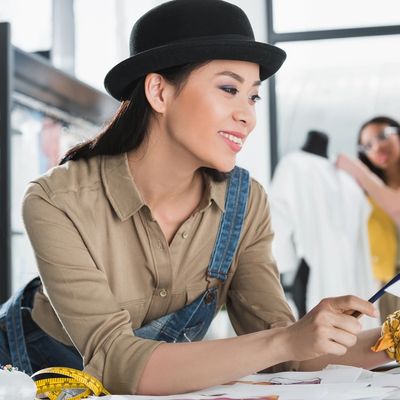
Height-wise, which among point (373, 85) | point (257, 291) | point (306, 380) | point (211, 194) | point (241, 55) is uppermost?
point (373, 85)

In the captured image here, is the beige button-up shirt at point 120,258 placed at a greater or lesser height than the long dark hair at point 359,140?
lesser

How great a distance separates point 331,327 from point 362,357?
248mm

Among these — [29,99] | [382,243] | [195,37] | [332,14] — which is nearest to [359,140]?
[382,243]

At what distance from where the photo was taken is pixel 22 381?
1.12 m

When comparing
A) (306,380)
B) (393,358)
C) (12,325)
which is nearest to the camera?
(306,380)

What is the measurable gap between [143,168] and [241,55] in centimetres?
34

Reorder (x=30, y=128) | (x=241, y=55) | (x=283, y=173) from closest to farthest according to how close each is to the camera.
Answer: (x=241, y=55) → (x=30, y=128) → (x=283, y=173)

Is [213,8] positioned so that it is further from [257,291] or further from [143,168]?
[257,291]

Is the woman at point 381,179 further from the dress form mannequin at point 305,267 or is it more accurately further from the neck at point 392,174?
the dress form mannequin at point 305,267

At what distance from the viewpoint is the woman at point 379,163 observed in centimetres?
496

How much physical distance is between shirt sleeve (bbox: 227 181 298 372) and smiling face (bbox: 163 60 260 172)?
0.50 feet

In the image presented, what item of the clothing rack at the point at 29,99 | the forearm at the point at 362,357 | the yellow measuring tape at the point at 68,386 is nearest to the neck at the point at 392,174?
the clothing rack at the point at 29,99

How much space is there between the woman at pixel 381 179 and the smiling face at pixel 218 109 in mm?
3273

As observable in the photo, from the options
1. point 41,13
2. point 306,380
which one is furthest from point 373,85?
point 306,380
